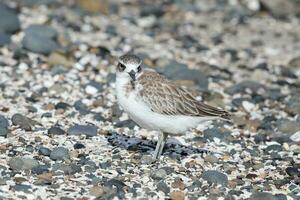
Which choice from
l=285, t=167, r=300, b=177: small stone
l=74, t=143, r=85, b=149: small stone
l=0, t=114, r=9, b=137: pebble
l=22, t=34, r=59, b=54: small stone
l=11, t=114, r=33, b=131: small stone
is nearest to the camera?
l=285, t=167, r=300, b=177: small stone

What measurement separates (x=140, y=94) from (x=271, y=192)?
161cm

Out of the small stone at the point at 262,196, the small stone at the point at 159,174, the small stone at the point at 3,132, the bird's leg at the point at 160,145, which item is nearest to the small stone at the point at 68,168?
the small stone at the point at 159,174

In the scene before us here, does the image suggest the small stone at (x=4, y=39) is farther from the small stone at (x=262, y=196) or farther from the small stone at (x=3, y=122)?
the small stone at (x=262, y=196)

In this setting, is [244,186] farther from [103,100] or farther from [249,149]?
[103,100]

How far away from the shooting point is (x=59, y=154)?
8578 mm

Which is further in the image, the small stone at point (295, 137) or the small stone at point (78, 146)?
the small stone at point (295, 137)

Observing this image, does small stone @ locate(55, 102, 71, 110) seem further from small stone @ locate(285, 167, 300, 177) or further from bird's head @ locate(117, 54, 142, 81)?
small stone @ locate(285, 167, 300, 177)

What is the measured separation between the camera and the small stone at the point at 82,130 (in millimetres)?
9399

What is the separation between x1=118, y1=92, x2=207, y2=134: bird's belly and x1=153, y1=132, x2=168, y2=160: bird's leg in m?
0.19

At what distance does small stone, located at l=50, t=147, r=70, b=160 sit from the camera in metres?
8.55

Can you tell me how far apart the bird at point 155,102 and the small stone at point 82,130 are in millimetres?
1035

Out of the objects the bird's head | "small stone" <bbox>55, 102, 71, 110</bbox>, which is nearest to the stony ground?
"small stone" <bbox>55, 102, 71, 110</bbox>

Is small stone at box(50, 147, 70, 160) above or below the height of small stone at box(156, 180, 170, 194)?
above

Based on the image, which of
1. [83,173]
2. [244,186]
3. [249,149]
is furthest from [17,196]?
[249,149]
